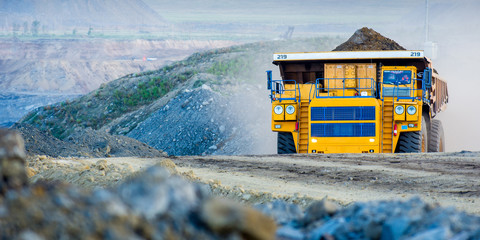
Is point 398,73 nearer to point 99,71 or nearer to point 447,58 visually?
point 447,58

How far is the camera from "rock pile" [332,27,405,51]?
790 inches

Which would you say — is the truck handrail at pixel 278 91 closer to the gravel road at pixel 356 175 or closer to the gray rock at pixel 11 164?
the gravel road at pixel 356 175

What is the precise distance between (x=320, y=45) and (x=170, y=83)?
1470cm

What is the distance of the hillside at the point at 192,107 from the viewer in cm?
2581

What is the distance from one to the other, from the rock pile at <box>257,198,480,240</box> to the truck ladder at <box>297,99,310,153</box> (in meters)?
10.7

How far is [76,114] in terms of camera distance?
Result: 3819 centimetres

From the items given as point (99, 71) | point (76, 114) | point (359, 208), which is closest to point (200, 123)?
point (76, 114)

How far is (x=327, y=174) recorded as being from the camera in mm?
13148

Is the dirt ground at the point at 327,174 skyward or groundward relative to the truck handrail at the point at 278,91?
groundward

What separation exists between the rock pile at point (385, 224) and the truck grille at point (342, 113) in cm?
1030

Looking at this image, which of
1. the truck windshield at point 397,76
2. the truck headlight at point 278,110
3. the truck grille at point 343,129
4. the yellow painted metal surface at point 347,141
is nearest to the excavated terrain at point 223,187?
the yellow painted metal surface at point 347,141

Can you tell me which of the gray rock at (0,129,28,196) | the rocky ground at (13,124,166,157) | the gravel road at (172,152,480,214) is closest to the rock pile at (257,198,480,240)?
the gray rock at (0,129,28,196)

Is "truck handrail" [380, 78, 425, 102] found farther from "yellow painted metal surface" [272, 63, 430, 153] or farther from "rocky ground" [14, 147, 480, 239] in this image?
"rocky ground" [14, 147, 480, 239]

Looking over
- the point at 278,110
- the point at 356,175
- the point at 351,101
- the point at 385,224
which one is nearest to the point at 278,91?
the point at 278,110
